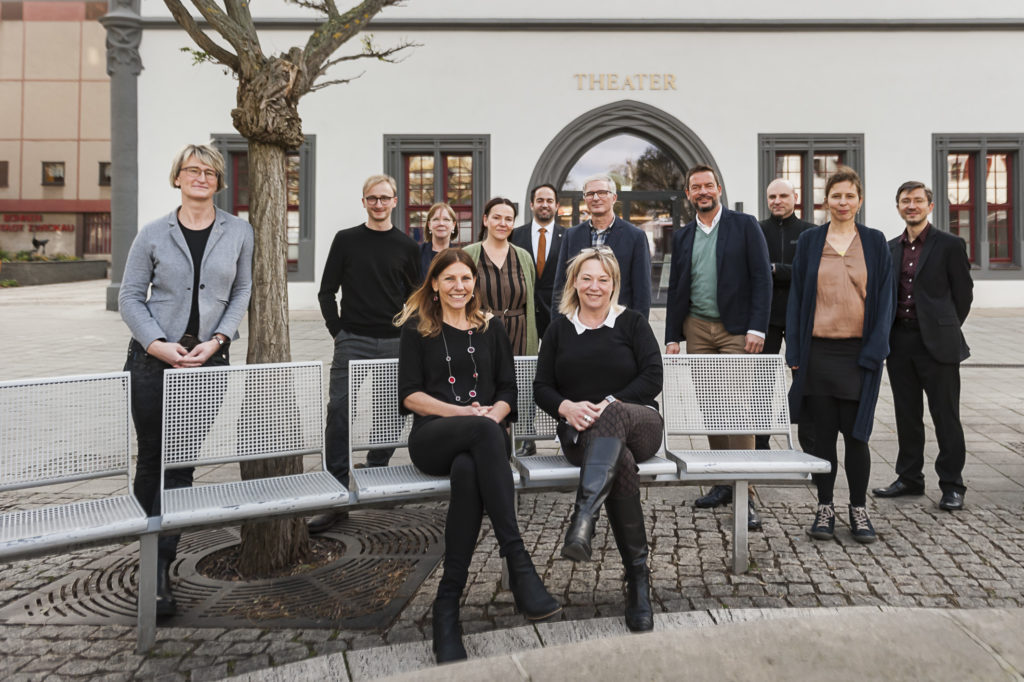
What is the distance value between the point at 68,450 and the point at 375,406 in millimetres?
1358

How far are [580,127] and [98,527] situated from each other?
15.3m

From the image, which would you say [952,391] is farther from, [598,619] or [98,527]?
[98,527]

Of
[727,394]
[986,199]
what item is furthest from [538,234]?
[986,199]

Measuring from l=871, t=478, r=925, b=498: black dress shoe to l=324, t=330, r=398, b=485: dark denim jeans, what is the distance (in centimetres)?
305

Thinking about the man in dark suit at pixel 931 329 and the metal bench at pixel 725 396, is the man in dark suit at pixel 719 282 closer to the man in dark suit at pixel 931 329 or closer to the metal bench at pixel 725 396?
the metal bench at pixel 725 396

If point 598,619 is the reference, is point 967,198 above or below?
above

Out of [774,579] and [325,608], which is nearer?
[325,608]

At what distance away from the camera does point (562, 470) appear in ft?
12.0

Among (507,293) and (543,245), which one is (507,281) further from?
(543,245)

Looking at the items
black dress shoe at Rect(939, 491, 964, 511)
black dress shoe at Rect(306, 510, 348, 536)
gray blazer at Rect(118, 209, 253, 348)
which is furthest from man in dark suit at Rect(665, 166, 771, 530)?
gray blazer at Rect(118, 209, 253, 348)

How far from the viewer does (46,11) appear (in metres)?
40.7

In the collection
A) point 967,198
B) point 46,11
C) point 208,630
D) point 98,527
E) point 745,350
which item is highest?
point 46,11

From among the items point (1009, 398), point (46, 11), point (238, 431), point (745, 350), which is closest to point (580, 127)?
point (1009, 398)

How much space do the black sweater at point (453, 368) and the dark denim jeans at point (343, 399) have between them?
1078 mm
